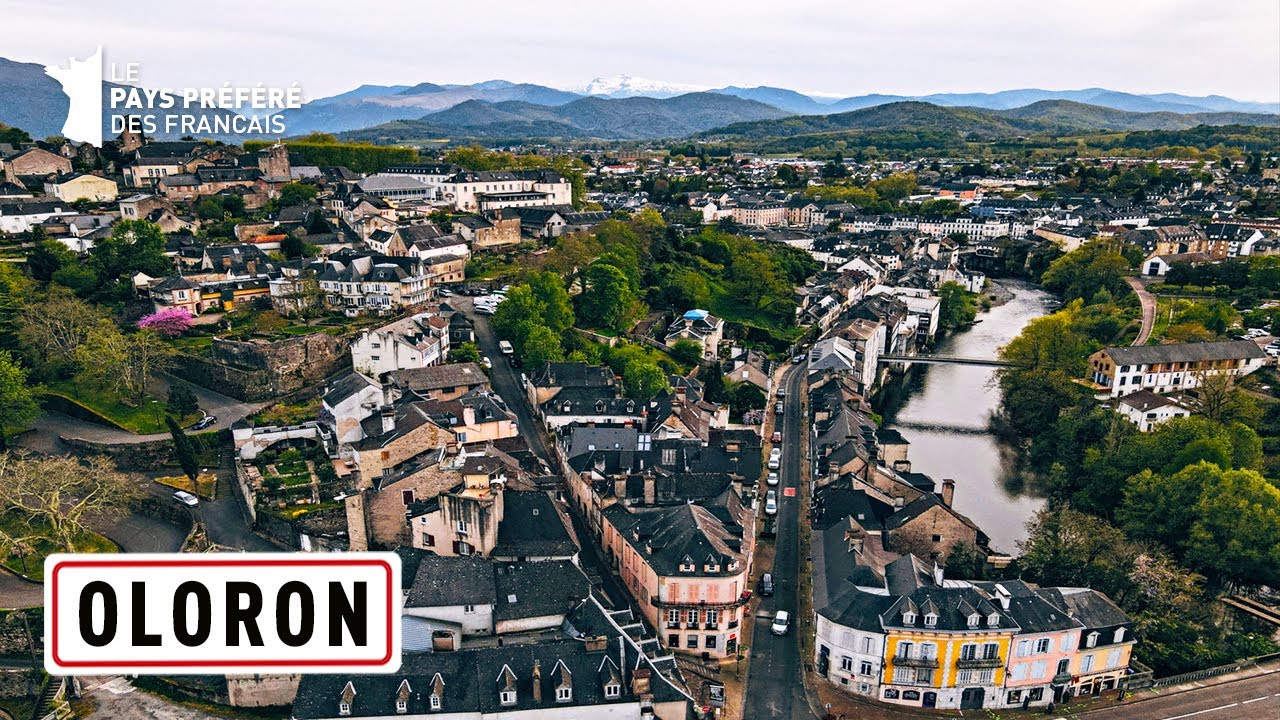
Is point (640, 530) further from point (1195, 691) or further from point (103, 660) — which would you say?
point (103, 660)

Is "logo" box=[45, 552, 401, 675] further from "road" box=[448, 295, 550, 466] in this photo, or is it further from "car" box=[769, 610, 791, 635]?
"road" box=[448, 295, 550, 466]

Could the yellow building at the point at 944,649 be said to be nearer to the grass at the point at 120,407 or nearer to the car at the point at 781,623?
the car at the point at 781,623

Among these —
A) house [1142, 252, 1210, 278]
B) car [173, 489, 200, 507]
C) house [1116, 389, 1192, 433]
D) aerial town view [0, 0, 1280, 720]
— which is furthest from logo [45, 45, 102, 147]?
house [1142, 252, 1210, 278]

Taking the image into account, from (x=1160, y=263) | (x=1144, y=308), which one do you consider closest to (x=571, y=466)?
(x=1144, y=308)

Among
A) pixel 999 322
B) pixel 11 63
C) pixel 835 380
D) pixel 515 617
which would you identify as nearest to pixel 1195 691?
pixel 515 617

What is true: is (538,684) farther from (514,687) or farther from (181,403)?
(181,403)

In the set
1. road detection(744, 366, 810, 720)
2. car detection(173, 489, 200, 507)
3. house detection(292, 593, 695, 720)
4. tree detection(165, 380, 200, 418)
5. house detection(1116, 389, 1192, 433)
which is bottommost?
road detection(744, 366, 810, 720)
